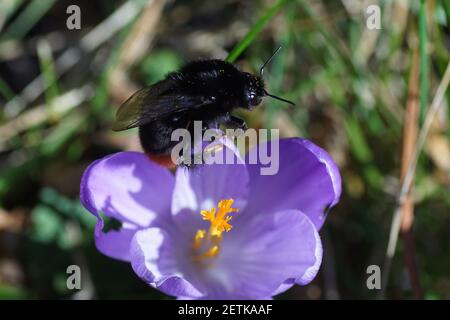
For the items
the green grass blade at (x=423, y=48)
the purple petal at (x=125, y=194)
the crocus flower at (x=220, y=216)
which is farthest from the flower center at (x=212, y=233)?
the green grass blade at (x=423, y=48)

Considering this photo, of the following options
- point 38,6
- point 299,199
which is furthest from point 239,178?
point 38,6

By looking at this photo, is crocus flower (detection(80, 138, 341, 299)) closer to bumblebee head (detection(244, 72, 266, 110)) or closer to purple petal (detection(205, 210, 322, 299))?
purple petal (detection(205, 210, 322, 299))

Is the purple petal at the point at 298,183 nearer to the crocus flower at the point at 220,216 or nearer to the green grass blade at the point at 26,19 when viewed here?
the crocus flower at the point at 220,216

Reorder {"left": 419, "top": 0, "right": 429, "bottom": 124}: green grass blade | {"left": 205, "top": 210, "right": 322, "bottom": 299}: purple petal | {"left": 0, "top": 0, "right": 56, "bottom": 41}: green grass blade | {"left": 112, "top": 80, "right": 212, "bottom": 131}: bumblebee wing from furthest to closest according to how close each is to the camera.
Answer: {"left": 0, "top": 0, "right": 56, "bottom": 41}: green grass blade
{"left": 419, "top": 0, "right": 429, "bottom": 124}: green grass blade
{"left": 205, "top": 210, "right": 322, "bottom": 299}: purple petal
{"left": 112, "top": 80, "right": 212, "bottom": 131}: bumblebee wing

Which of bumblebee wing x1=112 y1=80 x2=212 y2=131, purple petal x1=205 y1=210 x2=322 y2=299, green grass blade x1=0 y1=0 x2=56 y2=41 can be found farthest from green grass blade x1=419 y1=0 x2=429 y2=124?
green grass blade x1=0 y1=0 x2=56 y2=41

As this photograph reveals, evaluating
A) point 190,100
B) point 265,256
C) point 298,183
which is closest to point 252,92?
point 190,100

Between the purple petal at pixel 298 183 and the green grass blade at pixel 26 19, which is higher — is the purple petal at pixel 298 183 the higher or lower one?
the lower one
